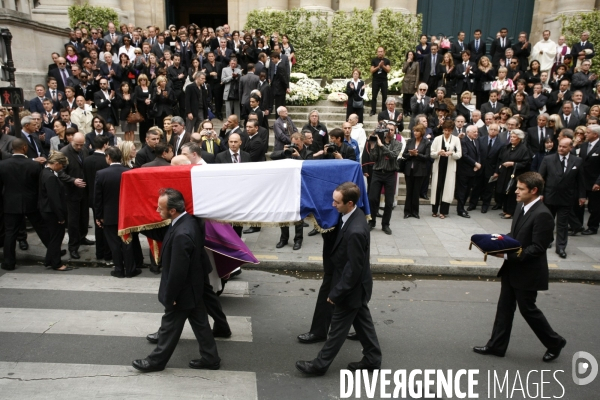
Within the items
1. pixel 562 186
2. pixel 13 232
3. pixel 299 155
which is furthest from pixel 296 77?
pixel 13 232

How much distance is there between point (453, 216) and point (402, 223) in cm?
143

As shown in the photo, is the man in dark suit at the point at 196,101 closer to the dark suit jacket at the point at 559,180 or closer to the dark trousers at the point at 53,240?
the dark trousers at the point at 53,240

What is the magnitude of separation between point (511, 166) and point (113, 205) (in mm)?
8063

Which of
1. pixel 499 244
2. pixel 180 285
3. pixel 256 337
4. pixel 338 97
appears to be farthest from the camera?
pixel 338 97

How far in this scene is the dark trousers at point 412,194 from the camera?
1073 cm

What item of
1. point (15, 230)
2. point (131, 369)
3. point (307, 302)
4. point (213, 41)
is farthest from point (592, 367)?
point (213, 41)

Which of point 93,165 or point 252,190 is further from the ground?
point 252,190

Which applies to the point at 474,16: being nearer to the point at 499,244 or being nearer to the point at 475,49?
the point at 475,49

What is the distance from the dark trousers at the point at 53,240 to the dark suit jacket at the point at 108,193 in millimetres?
844

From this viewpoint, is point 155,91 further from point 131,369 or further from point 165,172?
point 131,369

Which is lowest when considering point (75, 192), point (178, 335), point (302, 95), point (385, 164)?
point (178, 335)

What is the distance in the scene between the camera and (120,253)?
762 centimetres

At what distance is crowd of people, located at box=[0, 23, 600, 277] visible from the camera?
8195 mm

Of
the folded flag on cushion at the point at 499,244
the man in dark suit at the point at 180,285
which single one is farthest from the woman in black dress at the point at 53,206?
the folded flag on cushion at the point at 499,244
